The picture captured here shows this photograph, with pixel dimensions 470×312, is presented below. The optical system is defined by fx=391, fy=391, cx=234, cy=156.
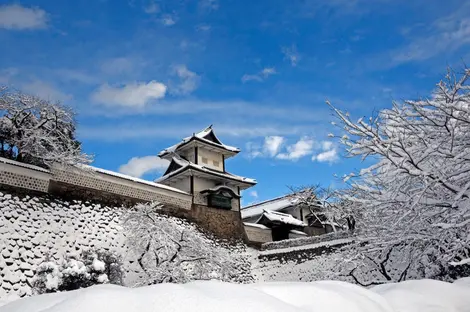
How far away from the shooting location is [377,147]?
555cm

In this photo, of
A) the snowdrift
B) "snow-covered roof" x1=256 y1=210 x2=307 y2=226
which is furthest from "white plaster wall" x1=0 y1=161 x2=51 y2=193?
"snow-covered roof" x1=256 y1=210 x2=307 y2=226

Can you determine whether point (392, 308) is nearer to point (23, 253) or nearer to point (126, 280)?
point (23, 253)

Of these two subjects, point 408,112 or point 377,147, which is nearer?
point 377,147

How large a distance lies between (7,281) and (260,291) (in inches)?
418

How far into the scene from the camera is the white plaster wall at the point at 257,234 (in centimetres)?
1975

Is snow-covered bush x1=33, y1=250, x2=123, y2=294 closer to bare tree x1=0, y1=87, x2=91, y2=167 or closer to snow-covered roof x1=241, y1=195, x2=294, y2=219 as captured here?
bare tree x1=0, y1=87, x2=91, y2=167

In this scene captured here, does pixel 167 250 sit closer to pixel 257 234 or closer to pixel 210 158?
pixel 257 234

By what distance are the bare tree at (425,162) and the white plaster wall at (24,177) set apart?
395 inches

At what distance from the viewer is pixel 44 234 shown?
11.7 m

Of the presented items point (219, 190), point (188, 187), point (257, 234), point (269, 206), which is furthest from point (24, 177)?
point (269, 206)

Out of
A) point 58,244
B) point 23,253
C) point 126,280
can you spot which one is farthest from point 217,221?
point 23,253

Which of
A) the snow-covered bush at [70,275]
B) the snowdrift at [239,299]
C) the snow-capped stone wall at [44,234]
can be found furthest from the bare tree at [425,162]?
the snow-capped stone wall at [44,234]

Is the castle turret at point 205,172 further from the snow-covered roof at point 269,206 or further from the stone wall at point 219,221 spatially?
the snow-covered roof at point 269,206

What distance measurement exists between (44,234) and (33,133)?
340cm
